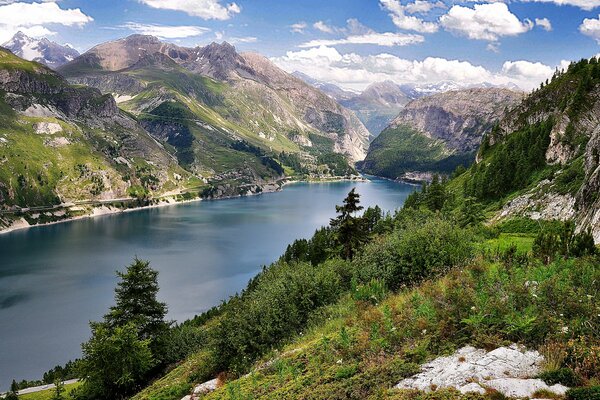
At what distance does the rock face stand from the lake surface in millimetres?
76503

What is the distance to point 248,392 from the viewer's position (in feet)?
56.0

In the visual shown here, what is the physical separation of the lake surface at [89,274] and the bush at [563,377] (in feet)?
261

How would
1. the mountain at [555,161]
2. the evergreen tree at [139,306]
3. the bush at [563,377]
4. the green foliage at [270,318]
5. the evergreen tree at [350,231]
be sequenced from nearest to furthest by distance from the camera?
the bush at [563,377]
the green foliage at [270,318]
the evergreen tree at [139,306]
the mountain at [555,161]
the evergreen tree at [350,231]

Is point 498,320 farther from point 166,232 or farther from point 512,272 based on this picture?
point 166,232

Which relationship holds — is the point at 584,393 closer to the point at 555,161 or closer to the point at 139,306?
the point at 139,306

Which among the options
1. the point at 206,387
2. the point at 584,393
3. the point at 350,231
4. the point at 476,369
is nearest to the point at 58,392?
the point at 206,387

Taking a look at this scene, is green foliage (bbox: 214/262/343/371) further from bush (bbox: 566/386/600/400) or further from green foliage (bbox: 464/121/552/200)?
green foliage (bbox: 464/121/552/200)

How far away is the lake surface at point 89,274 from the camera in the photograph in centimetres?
7966

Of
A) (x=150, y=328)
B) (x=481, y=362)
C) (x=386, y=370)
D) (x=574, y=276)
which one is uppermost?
(x=574, y=276)

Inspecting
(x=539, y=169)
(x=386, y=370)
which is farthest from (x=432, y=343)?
(x=539, y=169)

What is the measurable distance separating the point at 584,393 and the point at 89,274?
13654 centimetres

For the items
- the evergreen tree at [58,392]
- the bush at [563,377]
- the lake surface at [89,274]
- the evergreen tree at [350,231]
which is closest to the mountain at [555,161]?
the evergreen tree at [350,231]

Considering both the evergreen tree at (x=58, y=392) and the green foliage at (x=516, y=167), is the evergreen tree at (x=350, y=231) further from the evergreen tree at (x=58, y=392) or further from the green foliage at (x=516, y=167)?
the green foliage at (x=516, y=167)

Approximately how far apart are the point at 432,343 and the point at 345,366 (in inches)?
127
